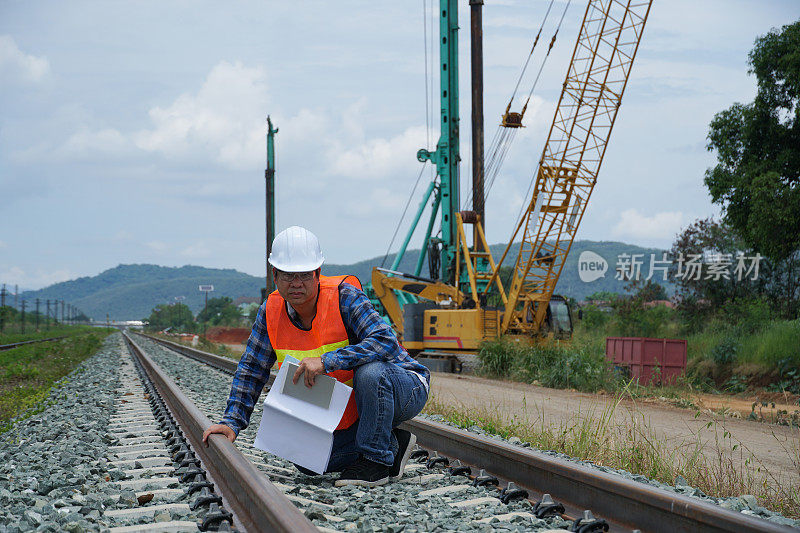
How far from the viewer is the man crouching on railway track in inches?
163

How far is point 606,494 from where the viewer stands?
3.67 m

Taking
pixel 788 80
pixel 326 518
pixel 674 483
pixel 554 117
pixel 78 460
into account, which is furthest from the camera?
pixel 554 117

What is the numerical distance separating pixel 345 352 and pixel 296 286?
17.5 inches

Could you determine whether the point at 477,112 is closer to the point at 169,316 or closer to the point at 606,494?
the point at 606,494

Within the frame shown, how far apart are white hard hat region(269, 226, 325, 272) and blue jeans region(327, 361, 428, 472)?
0.64m

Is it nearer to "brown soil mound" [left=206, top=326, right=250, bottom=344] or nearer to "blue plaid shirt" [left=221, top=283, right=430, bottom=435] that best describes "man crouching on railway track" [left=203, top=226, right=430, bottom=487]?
"blue plaid shirt" [left=221, top=283, right=430, bottom=435]

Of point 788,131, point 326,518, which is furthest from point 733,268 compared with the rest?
point 326,518

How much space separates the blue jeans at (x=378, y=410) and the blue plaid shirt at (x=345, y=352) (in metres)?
0.08

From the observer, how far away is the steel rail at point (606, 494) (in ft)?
10.0

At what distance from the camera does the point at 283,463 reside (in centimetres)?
545

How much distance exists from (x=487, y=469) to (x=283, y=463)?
4.98ft

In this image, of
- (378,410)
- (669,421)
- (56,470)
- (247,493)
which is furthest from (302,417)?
(669,421)

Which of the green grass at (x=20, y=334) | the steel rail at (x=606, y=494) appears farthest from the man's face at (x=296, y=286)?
the green grass at (x=20, y=334)

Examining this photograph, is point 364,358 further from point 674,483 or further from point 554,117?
point 554,117
